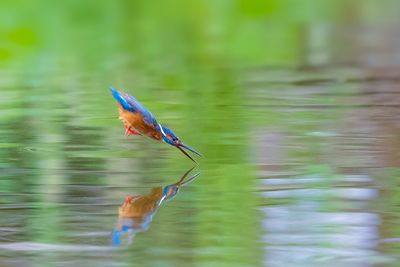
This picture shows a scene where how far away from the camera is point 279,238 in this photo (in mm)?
3615

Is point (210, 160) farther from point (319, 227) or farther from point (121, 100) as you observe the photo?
point (319, 227)

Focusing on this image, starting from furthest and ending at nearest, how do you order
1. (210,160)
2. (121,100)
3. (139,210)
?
(210,160) → (121,100) → (139,210)

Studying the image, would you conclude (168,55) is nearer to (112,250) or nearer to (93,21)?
(93,21)

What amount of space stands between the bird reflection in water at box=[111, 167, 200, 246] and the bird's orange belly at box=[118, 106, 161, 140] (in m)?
0.22

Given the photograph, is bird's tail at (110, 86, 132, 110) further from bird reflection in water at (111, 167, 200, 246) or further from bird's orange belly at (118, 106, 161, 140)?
bird reflection in water at (111, 167, 200, 246)

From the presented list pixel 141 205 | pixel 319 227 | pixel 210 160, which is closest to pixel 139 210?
pixel 141 205

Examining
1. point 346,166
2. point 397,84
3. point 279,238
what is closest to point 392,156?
point 346,166

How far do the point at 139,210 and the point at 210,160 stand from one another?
34.7 inches

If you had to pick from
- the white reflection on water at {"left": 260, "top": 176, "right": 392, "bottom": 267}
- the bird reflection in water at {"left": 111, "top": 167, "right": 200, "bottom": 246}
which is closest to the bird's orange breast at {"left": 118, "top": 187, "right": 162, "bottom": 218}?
the bird reflection in water at {"left": 111, "top": 167, "right": 200, "bottom": 246}

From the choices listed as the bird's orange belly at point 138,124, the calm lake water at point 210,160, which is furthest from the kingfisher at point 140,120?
the calm lake water at point 210,160

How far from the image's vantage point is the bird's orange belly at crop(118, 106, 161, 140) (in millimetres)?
4625

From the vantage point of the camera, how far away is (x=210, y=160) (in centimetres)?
487

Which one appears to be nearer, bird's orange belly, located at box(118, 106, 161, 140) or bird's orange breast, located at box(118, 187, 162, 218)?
bird's orange breast, located at box(118, 187, 162, 218)

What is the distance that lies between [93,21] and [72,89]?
467cm
